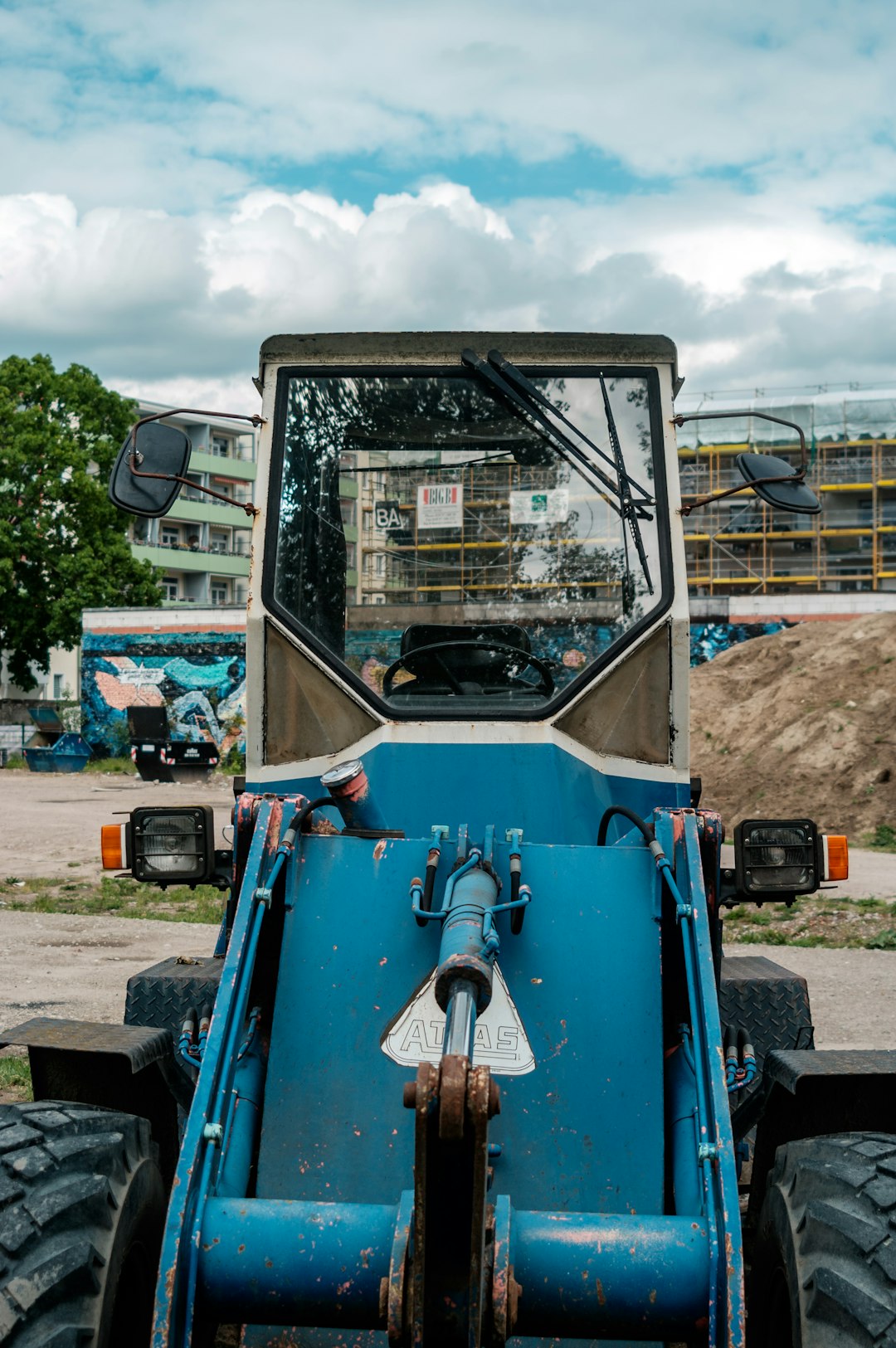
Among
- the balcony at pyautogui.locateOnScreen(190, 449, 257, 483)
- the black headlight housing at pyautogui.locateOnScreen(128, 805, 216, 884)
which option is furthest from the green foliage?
the balcony at pyautogui.locateOnScreen(190, 449, 257, 483)

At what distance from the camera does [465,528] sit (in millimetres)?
5145

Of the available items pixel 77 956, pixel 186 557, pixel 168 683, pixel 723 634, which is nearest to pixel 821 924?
pixel 77 956

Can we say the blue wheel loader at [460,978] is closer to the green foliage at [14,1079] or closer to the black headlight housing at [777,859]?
the black headlight housing at [777,859]

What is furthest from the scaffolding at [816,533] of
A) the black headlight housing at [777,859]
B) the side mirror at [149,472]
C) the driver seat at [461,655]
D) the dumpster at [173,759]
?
the black headlight housing at [777,859]

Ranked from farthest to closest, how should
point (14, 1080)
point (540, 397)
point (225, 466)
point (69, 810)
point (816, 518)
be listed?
point (225, 466), point (816, 518), point (69, 810), point (14, 1080), point (540, 397)

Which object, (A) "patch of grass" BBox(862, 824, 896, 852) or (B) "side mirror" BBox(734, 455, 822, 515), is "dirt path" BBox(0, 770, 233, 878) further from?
(B) "side mirror" BBox(734, 455, 822, 515)

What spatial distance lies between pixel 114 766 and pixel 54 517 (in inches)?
449

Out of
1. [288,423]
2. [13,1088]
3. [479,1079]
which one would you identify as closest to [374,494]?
[288,423]

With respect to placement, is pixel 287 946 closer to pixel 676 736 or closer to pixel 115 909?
pixel 676 736

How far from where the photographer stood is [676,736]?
4621mm

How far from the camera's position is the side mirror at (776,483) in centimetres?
453

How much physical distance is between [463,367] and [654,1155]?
9.60 ft

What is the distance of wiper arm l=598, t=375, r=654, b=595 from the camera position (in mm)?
4812

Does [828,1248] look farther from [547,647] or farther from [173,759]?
[173,759]
